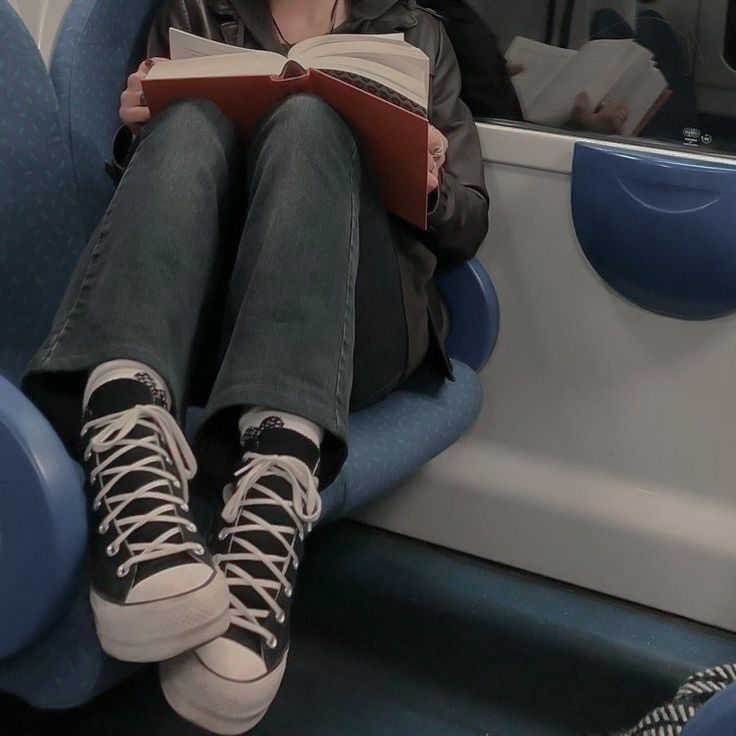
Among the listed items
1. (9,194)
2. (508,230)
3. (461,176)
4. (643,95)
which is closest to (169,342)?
(9,194)

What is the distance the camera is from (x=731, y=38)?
52.9 inches

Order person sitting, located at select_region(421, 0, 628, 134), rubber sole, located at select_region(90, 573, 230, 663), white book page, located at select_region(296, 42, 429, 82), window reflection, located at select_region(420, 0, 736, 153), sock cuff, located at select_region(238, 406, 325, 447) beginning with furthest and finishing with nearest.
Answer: person sitting, located at select_region(421, 0, 628, 134) < window reflection, located at select_region(420, 0, 736, 153) < white book page, located at select_region(296, 42, 429, 82) < sock cuff, located at select_region(238, 406, 325, 447) < rubber sole, located at select_region(90, 573, 230, 663)

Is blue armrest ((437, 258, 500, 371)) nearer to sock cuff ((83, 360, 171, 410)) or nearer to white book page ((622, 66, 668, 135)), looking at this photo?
white book page ((622, 66, 668, 135))

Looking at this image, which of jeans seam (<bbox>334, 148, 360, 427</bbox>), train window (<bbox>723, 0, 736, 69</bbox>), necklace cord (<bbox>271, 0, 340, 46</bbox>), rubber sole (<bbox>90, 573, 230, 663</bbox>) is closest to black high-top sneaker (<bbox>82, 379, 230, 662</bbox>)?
rubber sole (<bbox>90, 573, 230, 663</bbox>)

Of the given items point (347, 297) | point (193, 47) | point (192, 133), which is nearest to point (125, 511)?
point (347, 297)

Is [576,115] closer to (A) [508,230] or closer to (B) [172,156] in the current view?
(A) [508,230]

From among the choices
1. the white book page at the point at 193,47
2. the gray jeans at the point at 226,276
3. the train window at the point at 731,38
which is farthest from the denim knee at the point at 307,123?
the train window at the point at 731,38

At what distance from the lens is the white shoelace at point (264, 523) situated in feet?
2.77

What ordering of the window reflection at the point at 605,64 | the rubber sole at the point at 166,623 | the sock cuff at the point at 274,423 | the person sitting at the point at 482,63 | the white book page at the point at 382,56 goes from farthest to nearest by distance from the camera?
the person sitting at the point at 482,63 → the window reflection at the point at 605,64 → the white book page at the point at 382,56 → the sock cuff at the point at 274,423 → the rubber sole at the point at 166,623

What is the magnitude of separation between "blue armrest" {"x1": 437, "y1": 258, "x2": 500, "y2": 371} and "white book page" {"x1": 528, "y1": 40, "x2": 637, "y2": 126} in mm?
231

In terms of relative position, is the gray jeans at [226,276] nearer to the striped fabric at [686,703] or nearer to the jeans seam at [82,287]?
the jeans seam at [82,287]

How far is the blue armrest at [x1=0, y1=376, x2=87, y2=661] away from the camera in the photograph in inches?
31.6

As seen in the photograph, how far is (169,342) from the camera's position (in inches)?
35.5

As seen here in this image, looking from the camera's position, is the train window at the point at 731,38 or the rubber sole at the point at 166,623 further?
the train window at the point at 731,38
